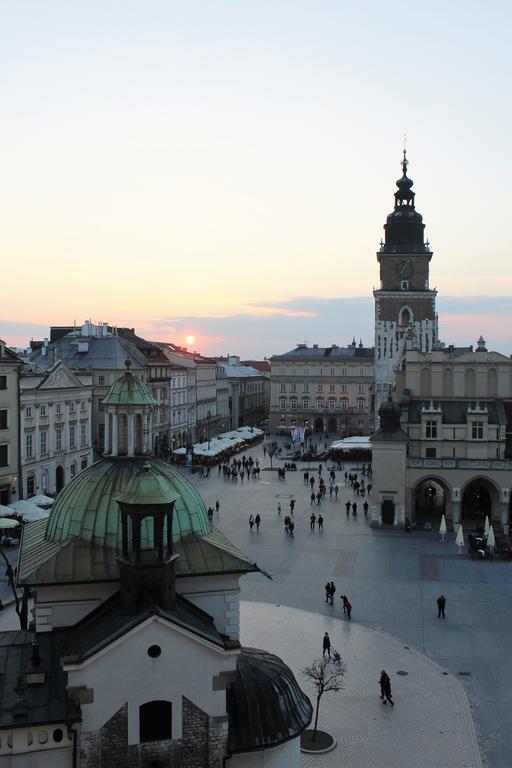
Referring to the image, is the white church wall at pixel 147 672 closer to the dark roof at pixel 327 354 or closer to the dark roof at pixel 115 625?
the dark roof at pixel 115 625

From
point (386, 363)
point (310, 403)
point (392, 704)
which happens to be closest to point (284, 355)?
point (310, 403)

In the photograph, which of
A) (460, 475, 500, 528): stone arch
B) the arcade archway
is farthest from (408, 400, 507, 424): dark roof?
the arcade archway

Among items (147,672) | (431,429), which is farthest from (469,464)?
(147,672)

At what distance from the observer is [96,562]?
17.1 meters

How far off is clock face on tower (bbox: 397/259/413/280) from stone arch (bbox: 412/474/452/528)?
127 ft

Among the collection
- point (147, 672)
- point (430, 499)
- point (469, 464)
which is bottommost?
point (430, 499)

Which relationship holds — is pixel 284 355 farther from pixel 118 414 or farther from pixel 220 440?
pixel 118 414

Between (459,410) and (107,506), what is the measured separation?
115 feet

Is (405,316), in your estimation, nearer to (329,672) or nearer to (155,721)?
(329,672)

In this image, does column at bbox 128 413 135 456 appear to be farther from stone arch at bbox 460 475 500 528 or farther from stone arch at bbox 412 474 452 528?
stone arch at bbox 460 475 500 528

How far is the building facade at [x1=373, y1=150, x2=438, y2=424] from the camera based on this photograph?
3516 inches

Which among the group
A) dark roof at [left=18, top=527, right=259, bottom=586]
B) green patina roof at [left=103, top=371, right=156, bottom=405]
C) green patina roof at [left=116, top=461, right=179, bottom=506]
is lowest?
dark roof at [left=18, top=527, right=259, bottom=586]

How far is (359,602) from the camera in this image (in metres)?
31.2

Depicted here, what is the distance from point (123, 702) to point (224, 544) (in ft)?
16.9
